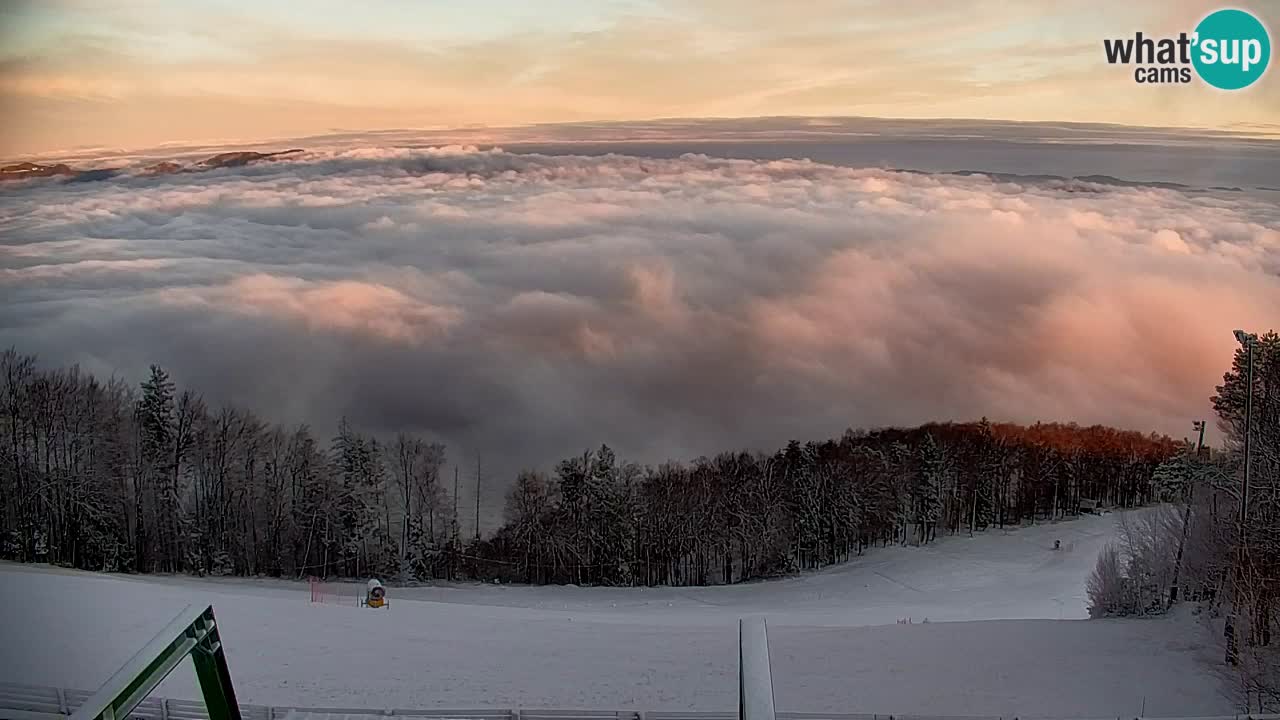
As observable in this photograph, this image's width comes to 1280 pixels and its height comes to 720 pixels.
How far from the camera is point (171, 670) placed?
2219 mm

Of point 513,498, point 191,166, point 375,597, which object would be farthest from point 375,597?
point 191,166

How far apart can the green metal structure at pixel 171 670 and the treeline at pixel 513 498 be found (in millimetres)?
10519

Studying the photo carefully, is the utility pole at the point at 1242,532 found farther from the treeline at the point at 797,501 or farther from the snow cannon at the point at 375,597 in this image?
the snow cannon at the point at 375,597

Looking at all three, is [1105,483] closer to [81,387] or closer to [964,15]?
[964,15]

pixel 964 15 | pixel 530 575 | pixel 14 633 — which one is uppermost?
pixel 964 15

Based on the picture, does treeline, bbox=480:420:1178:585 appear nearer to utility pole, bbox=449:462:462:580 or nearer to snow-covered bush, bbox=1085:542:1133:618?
utility pole, bbox=449:462:462:580


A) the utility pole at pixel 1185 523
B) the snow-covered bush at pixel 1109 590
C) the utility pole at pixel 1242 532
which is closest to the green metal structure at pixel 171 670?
the utility pole at pixel 1242 532

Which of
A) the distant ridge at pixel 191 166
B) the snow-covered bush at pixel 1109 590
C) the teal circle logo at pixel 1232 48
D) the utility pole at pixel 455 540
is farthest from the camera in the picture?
the distant ridge at pixel 191 166

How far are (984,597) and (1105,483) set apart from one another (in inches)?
110

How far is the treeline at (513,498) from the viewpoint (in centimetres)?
1278

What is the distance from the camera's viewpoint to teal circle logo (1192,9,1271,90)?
32.8 feet

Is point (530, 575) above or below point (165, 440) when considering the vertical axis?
below

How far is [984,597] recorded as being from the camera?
1076cm

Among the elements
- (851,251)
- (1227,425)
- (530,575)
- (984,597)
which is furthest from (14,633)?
(851,251)
